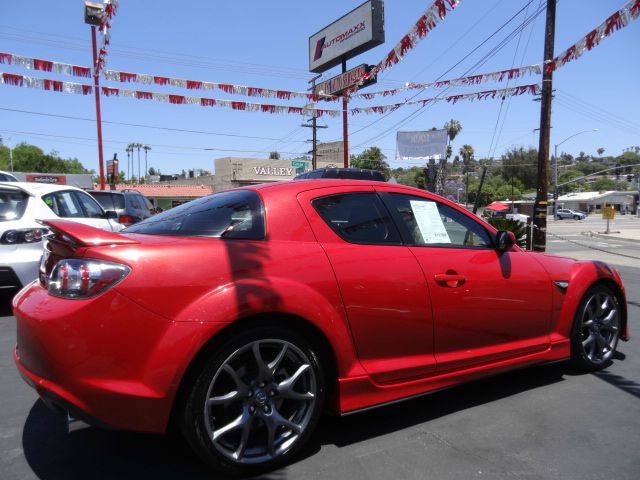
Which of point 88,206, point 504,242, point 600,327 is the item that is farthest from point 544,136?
point 88,206

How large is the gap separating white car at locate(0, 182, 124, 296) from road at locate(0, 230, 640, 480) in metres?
2.02

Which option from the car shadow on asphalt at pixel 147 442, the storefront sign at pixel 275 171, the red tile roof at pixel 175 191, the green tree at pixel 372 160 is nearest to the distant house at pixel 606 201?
the green tree at pixel 372 160

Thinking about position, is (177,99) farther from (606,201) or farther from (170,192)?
(606,201)

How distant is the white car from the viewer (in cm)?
537

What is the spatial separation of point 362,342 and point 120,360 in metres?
1.24

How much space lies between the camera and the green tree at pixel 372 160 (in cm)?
7325

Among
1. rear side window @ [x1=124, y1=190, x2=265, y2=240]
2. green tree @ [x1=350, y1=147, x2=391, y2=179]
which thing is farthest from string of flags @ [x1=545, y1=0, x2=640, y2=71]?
green tree @ [x1=350, y1=147, x2=391, y2=179]

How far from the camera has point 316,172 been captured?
39.2 feet

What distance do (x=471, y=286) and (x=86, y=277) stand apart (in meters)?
2.23

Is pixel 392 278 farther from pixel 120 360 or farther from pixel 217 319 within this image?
pixel 120 360

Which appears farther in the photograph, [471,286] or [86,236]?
[471,286]

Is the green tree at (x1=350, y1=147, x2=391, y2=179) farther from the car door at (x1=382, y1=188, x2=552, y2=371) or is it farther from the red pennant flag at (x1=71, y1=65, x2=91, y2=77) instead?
the car door at (x1=382, y1=188, x2=552, y2=371)

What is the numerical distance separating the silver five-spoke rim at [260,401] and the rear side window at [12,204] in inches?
180

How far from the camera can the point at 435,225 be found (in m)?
3.34
